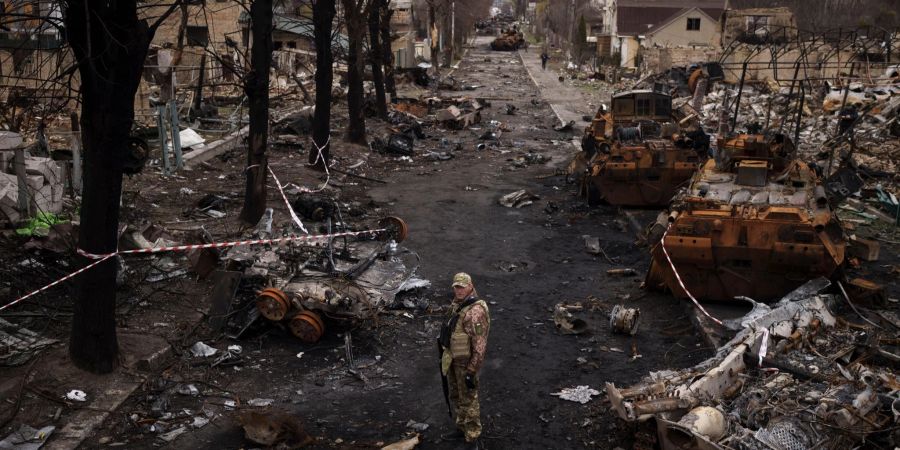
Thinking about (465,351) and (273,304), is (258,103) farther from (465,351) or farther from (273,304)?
(465,351)

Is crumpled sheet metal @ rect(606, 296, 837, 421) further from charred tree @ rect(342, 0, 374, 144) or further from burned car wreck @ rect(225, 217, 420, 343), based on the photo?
charred tree @ rect(342, 0, 374, 144)

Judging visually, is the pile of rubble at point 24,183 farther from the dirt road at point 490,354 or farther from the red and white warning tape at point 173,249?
the dirt road at point 490,354

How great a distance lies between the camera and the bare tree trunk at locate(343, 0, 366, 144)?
20.7 m

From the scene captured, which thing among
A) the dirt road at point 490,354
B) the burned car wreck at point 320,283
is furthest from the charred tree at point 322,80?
the burned car wreck at point 320,283

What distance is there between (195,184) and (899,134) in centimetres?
1793

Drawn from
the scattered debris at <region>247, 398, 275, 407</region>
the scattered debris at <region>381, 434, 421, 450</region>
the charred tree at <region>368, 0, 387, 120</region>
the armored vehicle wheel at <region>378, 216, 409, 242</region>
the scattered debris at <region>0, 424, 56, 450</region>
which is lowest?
the scattered debris at <region>247, 398, 275, 407</region>

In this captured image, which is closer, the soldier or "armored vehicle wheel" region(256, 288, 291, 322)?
the soldier

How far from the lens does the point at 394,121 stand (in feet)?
91.6

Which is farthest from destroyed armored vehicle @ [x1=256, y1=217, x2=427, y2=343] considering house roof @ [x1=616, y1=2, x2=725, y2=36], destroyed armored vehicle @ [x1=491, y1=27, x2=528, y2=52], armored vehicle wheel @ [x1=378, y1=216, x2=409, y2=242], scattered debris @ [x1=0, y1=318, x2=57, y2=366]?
destroyed armored vehicle @ [x1=491, y1=27, x2=528, y2=52]

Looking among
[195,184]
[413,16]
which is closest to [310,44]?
[413,16]

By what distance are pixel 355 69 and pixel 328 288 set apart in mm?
14043

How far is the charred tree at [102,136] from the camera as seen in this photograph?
720 centimetres

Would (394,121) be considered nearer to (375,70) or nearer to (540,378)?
(375,70)

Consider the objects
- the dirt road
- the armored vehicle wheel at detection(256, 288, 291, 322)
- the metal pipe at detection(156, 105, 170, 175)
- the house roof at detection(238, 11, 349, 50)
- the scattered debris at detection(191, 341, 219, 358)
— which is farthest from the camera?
the house roof at detection(238, 11, 349, 50)
